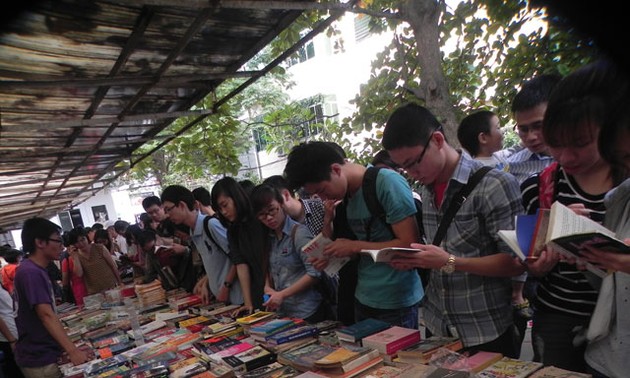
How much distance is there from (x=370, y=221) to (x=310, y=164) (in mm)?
470

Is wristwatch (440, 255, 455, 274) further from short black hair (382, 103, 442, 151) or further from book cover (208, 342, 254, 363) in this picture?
book cover (208, 342, 254, 363)

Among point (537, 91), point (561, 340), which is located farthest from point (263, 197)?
point (561, 340)

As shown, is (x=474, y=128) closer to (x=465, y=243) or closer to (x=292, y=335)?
(x=465, y=243)

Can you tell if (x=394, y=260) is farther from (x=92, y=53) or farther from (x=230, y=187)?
(x=92, y=53)

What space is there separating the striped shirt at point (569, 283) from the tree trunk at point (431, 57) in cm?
199

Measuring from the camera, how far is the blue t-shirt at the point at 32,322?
2.95 meters

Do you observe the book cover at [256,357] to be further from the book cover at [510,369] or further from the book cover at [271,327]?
the book cover at [510,369]

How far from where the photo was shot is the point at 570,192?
146 cm

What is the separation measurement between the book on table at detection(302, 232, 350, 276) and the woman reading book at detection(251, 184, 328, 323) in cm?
36

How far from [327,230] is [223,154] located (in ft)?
13.7

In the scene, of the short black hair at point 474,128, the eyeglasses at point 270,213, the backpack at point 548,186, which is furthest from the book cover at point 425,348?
the short black hair at point 474,128

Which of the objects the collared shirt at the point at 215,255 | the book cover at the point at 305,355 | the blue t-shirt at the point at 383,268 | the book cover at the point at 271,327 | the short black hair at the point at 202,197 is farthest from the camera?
the short black hair at the point at 202,197

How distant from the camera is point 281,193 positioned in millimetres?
2982

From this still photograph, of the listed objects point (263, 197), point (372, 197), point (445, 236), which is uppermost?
point (263, 197)
